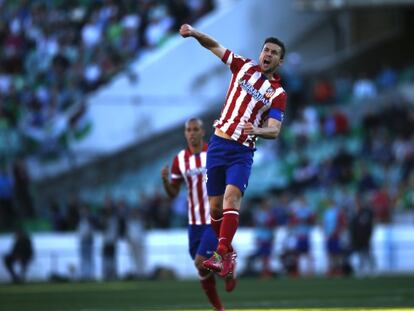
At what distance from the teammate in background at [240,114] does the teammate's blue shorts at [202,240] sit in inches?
71.1

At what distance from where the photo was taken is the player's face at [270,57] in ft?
42.7

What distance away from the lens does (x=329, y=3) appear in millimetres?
32625

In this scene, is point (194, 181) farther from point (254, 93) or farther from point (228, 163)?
point (254, 93)

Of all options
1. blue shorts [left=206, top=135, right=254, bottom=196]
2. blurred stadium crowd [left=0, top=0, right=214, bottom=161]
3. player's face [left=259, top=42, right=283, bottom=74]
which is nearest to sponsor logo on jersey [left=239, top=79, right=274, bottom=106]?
player's face [left=259, top=42, right=283, bottom=74]

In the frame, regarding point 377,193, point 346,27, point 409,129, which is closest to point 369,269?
point 377,193

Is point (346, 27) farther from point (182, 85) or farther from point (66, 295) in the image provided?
point (66, 295)

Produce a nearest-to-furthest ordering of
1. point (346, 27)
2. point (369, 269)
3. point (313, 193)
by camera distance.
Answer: point (369, 269) → point (313, 193) → point (346, 27)

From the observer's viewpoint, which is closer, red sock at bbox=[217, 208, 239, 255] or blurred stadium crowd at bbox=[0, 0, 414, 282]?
red sock at bbox=[217, 208, 239, 255]

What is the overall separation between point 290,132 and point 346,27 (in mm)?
5844

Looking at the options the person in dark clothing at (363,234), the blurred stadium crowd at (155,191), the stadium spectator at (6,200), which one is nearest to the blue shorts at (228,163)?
the person in dark clothing at (363,234)

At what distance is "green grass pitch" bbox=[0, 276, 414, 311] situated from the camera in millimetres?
16547

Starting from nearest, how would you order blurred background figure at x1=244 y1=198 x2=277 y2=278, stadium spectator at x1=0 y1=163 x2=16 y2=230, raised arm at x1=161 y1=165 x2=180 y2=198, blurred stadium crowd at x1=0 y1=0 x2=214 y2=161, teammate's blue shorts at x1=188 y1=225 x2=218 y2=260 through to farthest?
teammate's blue shorts at x1=188 y1=225 x2=218 y2=260
raised arm at x1=161 y1=165 x2=180 y2=198
blurred background figure at x1=244 y1=198 x2=277 y2=278
stadium spectator at x1=0 y1=163 x2=16 y2=230
blurred stadium crowd at x1=0 y1=0 x2=214 y2=161

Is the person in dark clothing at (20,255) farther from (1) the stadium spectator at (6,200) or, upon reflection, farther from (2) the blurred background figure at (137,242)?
(2) the blurred background figure at (137,242)

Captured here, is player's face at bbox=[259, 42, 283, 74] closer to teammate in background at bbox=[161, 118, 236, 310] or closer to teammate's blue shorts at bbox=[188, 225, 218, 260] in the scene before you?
teammate in background at bbox=[161, 118, 236, 310]
